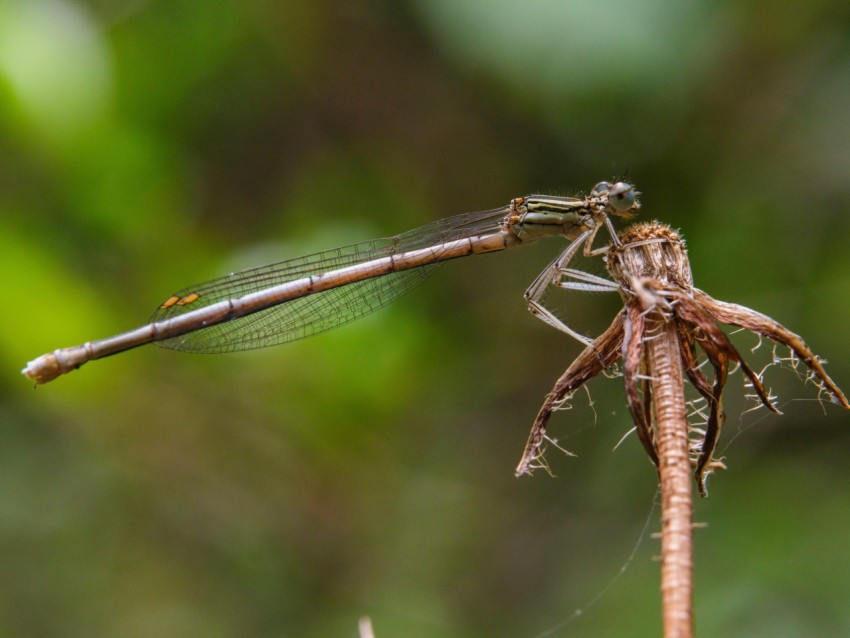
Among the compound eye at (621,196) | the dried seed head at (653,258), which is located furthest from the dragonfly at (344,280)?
the dried seed head at (653,258)

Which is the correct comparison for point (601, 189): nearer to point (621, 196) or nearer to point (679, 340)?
point (621, 196)

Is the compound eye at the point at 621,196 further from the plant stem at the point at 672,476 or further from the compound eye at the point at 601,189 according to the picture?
the plant stem at the point at 672,476

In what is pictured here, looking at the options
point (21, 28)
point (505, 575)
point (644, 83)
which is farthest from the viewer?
point (505, 575)

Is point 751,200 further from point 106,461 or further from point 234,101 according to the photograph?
point 106,461

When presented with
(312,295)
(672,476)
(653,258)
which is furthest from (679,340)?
(312,295)

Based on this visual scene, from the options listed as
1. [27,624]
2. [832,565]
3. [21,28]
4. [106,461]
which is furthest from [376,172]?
[27,624]

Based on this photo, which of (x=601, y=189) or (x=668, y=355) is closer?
(x=668, y=355)

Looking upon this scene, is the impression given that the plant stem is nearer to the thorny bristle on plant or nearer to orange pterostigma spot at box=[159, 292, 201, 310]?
the thorny bristle on plant
